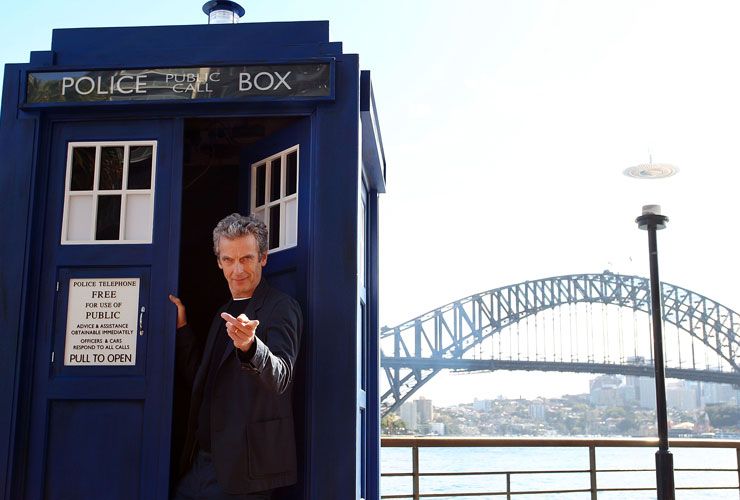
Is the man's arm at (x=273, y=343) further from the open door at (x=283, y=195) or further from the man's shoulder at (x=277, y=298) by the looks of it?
the open door at (x=283, y=195)

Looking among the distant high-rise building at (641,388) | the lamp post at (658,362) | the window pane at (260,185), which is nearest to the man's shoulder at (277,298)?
the window pane at (260,185)

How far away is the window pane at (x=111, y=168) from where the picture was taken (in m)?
3.20

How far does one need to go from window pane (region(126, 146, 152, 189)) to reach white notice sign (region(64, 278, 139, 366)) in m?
0.38

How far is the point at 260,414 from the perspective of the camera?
276 cm

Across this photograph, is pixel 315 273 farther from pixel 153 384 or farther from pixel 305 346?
pixel 153 384

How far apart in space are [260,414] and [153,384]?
46 centimetres

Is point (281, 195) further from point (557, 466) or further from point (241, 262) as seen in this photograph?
point (557, 466)

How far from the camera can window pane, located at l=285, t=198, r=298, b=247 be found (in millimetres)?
3154

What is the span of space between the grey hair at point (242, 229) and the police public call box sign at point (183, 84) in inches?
19.6

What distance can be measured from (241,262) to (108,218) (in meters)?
0.60

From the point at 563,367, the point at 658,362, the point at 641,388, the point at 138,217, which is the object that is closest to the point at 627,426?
the point at 641,388

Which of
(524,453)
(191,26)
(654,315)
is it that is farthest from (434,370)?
(191,26)

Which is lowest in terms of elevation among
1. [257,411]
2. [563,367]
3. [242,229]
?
[257,411]

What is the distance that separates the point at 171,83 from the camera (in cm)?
317
